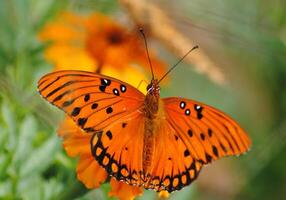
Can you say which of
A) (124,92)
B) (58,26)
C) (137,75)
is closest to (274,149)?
(137,75)

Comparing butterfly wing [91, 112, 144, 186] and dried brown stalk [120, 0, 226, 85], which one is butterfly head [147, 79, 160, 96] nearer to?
butterfly wing [91, 112, 144, 186]

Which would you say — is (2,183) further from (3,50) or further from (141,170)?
(3,50)

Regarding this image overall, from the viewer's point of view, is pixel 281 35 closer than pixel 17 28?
No

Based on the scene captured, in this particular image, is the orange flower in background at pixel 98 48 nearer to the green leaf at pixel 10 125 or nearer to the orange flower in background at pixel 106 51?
the orange flower in background at pixel 106 51

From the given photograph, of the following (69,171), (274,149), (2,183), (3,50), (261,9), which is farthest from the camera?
(261,9)

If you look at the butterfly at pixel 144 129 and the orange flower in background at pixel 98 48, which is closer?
the butterfly at pixel 144 129

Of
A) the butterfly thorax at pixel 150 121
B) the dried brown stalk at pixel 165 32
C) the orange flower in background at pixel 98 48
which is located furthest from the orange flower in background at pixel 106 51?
the butterfly thorax at pixel 150 121

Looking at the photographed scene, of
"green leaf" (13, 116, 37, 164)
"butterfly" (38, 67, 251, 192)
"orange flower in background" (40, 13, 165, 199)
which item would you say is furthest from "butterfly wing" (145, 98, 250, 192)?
"orange flower in background" (40, 13, 165, 199)
